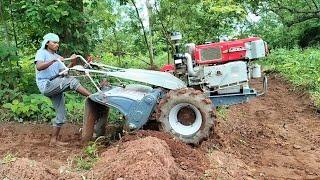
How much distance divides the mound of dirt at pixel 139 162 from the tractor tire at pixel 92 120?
1219 millimetres

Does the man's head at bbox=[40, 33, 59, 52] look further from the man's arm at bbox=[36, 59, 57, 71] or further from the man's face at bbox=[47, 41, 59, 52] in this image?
the man's arm at bbox=[36, 59, 57, 71]

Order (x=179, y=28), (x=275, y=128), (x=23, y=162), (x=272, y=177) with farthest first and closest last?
1. (x=179, y=28)
2. (x=275, y=128)
3. (x=272, y=177)
4. (x=23, y=162)

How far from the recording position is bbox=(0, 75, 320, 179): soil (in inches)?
192

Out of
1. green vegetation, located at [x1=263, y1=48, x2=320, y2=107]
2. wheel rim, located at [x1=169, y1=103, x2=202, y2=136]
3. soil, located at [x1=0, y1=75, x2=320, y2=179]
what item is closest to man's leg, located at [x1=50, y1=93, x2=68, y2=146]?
soil, located at [x1=0, y1=75, x2=320, y2=179]

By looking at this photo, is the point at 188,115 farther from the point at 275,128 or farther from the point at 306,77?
the point at 306,77

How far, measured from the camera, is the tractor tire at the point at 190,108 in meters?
6.61

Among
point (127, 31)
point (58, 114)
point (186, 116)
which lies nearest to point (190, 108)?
point (186, 116)

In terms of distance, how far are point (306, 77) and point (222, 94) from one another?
6794 millimetres

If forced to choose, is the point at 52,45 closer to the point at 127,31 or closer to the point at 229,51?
the point at 229,51

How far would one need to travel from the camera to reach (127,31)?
1838 centimetres

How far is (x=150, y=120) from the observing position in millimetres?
6820

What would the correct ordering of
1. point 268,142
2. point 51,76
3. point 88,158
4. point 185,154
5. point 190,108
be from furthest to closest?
1. point 268,142
2. point 51,76
3. point 190,108
4. point 88,158
5. point 185,154

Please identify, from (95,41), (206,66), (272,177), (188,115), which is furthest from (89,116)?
(95,41)

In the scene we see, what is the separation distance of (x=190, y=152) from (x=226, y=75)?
5.61 feet
